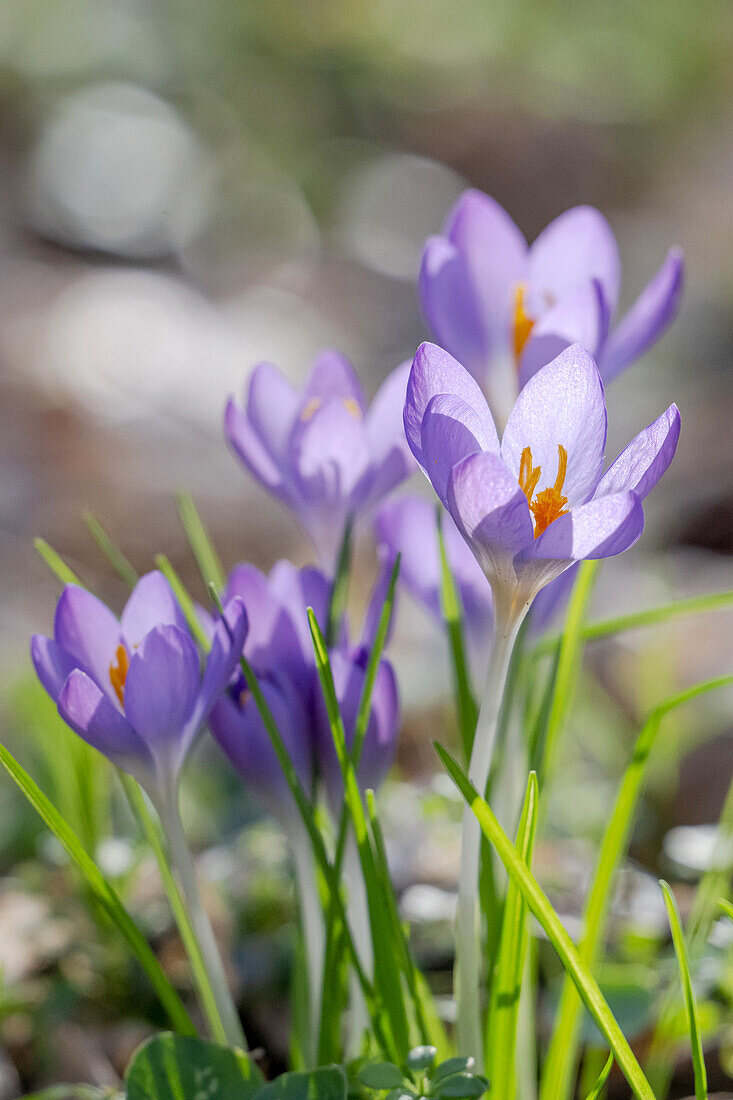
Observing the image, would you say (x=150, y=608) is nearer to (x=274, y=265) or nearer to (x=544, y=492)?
(x=544, y=492)

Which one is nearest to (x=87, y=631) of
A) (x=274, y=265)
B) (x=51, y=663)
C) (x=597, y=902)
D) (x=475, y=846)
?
(x=51, y=663)

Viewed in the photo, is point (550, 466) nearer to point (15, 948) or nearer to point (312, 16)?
point (15, 948)

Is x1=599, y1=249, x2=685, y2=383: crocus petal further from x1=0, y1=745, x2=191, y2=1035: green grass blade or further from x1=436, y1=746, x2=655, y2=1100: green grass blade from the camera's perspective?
x1=0, y1=745, x2=191, y2=1035: green grass blade

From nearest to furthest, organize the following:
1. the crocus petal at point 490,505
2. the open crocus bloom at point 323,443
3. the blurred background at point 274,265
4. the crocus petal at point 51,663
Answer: the crocus petal at point 490,505 < the crocus petal at point 51,663 < the open crocus bloom at point 323,443 < the blurred background at point 274,265

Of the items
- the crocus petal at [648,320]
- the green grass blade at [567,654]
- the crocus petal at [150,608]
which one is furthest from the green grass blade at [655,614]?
the crocus petal at [150,608]

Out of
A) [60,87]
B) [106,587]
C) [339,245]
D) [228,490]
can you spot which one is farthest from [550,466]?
[60,87]

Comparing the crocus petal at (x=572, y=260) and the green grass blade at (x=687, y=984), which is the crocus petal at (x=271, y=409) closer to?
the crocus petal at (x=572, y=260)
